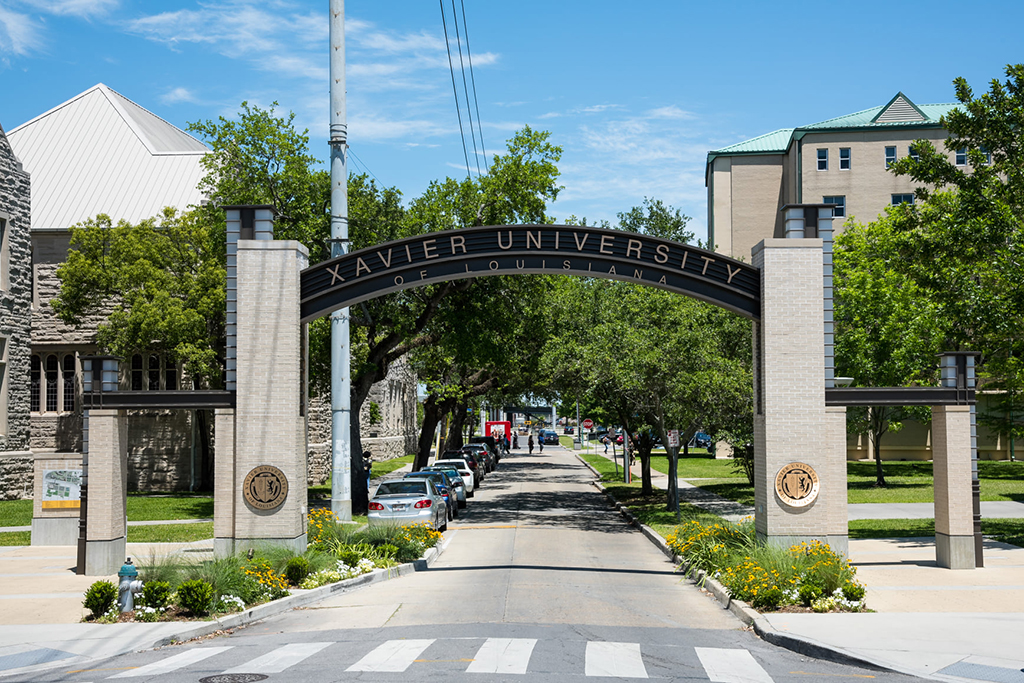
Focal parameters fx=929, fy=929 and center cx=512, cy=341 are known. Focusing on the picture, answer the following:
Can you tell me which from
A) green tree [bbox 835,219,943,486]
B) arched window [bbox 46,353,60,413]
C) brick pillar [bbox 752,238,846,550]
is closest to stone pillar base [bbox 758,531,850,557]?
brick pillar [bbox 752,238,846,550]

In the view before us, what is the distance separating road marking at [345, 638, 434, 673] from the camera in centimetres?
940

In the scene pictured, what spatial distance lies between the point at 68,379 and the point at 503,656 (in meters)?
33.5

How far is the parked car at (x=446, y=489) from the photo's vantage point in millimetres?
27684

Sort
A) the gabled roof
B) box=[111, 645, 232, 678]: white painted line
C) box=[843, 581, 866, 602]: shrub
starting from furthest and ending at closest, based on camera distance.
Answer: the gabled roof < box=[843, 581, 866, 602]: shrub < box=[111, 645, 232, 678]: white painted line

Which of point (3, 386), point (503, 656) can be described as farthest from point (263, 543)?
point (3, 386)

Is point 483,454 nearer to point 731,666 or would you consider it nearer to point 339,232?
point 339,232

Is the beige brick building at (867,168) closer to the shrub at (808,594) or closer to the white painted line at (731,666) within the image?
the shrub at (808,594)

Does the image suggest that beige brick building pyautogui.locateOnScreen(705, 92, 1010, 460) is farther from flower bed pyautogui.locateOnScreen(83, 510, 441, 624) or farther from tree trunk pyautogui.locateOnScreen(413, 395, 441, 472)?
flower bed pyautogui.locateOnScreen(83, 510, 441, 624)

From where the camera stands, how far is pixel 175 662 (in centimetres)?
1017

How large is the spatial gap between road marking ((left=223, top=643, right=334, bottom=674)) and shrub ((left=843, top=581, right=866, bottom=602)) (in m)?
7.24

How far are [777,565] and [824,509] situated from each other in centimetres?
254

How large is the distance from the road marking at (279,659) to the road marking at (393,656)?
2.36ft

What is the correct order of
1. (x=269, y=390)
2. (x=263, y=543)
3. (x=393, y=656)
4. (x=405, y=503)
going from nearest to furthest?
1. (x=393, y=656)
2. (x=263, y=543)
3. (x=269, y=390)
4. (x=405, y=503)

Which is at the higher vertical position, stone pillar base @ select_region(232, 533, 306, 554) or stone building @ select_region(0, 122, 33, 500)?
stone building @ select_region(0, 122, 33, 500)
